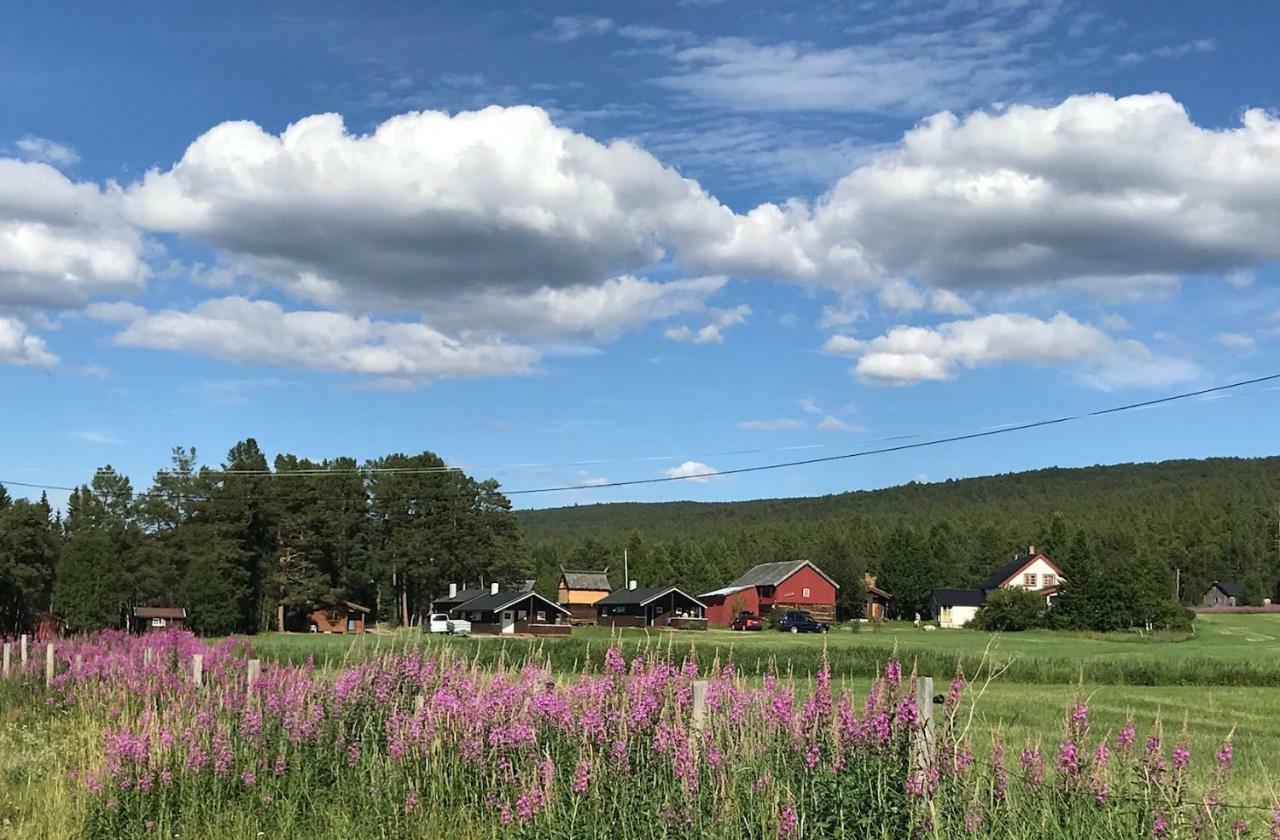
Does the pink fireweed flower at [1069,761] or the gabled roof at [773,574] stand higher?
the pink fireweed flower at [1069,761]

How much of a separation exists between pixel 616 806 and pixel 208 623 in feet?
244

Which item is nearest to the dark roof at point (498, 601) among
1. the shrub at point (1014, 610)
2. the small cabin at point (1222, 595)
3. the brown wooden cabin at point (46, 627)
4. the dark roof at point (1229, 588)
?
the brown wooden cabin at point (46, 627)

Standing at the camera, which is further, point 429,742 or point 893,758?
point 429,742

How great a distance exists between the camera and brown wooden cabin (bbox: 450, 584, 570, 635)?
8312 centimetres

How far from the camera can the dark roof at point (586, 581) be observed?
11388 cm

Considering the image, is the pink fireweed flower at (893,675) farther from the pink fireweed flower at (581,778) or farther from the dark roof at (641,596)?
the dark roof at (641,596)

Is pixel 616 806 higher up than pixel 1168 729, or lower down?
higher up

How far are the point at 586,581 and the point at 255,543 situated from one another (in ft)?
133

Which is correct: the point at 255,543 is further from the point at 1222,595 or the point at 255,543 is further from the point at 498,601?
the point at 1222,595

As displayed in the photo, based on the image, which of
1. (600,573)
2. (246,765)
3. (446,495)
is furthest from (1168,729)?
(600,573)

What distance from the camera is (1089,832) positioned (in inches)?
235

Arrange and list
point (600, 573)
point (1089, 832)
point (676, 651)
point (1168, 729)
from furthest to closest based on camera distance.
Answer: point (600, 573), point (676, 651), point (1168, 729), point (1089, 832)

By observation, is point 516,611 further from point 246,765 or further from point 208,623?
point 246,765

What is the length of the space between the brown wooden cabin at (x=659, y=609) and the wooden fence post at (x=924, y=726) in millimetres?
79889
